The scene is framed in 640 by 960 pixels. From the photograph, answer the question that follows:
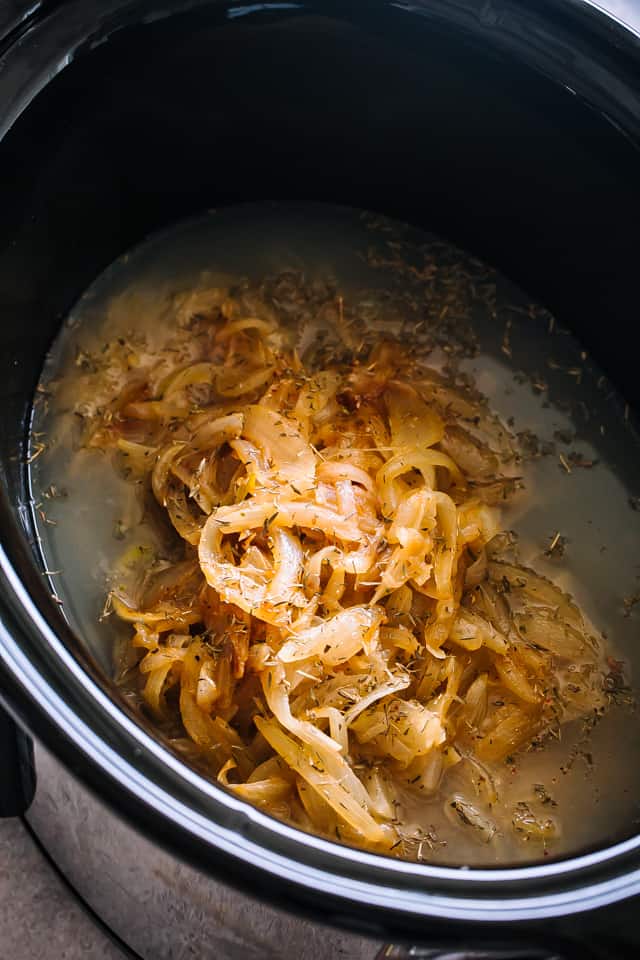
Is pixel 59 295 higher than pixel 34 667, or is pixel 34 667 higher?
pixel 59 295

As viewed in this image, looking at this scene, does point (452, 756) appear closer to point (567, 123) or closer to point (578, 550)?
point (578, 550)

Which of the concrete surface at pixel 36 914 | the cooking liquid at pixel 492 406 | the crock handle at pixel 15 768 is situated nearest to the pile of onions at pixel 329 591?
the cooking liquid at pixel 492 406

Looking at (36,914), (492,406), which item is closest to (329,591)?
(492,406)

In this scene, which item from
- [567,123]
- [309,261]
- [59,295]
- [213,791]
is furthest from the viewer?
[309,261]

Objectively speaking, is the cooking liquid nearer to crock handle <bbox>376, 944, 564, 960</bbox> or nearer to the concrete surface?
crock handle <bbox>376, 944, 564, 960</bbox>

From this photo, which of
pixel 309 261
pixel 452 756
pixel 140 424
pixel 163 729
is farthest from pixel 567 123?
pixel 163 729
